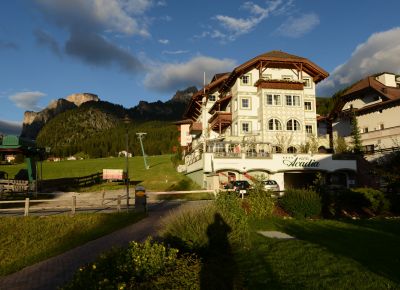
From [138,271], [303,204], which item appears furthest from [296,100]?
[138,271]

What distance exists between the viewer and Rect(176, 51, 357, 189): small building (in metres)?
38.7

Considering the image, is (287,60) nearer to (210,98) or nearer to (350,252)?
(210,98)

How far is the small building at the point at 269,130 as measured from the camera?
3866cm

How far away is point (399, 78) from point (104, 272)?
5919 centimetres

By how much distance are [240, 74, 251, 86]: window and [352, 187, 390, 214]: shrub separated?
88.6 ft

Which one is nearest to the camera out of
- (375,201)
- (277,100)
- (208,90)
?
(375,201)

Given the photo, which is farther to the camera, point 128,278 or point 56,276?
point 56,276

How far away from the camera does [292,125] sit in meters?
45.4

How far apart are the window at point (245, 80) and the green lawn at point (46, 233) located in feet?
98.5

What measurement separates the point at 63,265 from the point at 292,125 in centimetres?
3764

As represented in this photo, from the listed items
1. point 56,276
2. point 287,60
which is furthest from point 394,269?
point 287,60

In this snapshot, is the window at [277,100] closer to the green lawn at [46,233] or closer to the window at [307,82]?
the window at [307,82]

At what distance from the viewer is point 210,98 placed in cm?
5638

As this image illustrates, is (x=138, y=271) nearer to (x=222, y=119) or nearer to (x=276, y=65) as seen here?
(x=222, y=119)
